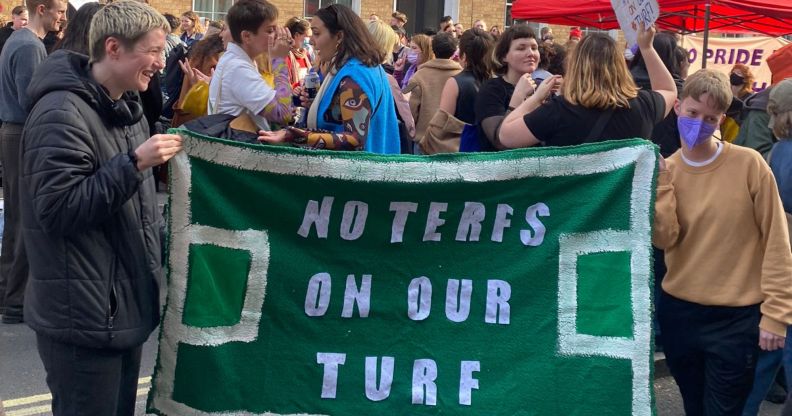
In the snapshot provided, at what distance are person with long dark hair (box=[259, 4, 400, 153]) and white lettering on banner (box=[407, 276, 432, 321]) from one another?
0.89m

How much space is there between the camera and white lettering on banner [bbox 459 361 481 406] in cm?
359

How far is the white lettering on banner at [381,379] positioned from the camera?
3.61 m

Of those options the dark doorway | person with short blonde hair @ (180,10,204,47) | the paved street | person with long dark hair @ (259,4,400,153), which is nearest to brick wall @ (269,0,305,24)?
the dark doorway

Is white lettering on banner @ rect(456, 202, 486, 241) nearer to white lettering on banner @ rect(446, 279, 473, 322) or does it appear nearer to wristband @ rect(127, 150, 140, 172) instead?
white lettering on banner @ rect(446, 279, 473, 322)

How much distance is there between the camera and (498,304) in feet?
11.9

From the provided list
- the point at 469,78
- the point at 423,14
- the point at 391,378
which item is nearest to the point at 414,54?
the point at 469,78

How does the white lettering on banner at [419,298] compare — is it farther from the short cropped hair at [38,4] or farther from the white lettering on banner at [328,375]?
the short cropped hair at [38,4]

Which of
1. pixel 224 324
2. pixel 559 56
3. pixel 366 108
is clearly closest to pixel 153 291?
pixel 224 324

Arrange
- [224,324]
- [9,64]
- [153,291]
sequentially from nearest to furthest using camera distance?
1. [153,291]
2. [224,324]
3. [9,64]

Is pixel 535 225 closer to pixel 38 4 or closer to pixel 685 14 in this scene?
pixel 38 4

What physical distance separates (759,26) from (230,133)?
9.30 meters

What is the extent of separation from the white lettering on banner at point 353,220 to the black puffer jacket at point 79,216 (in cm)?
77

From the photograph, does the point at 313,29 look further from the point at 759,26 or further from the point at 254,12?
the point at 759,26

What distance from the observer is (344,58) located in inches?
185
